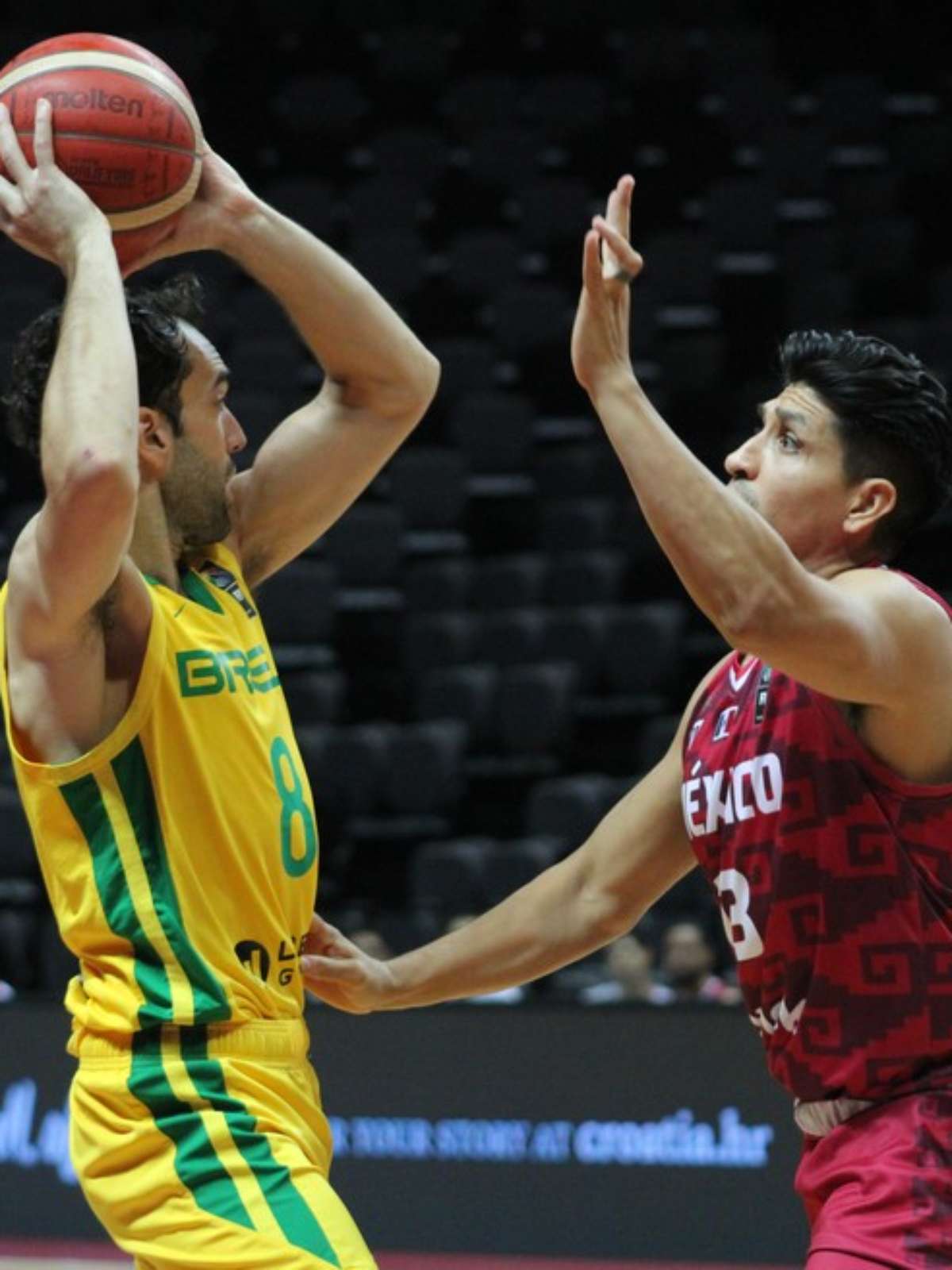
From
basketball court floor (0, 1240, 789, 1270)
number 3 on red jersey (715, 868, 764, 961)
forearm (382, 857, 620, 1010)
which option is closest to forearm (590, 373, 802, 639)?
number 3 on red jersey (715, 868, 764, 961)

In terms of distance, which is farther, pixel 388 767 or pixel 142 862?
pixel 388 767

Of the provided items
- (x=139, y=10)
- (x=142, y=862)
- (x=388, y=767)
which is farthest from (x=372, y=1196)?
(x=139, y=10)

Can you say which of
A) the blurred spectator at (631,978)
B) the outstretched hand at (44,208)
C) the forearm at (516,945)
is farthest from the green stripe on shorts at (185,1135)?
the blurred spectator at (631,978)

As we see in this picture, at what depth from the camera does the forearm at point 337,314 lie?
3.53 m

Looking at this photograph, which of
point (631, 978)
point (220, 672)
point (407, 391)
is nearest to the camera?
point (220, 672)

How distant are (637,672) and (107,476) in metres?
8.40

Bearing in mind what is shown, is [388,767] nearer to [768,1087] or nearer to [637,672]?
[637,672]

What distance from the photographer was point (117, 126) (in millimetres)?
3281

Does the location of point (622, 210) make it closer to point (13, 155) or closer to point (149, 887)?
point (13, 155)

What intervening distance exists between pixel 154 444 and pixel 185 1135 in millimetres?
1028

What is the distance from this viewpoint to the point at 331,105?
46.7ft

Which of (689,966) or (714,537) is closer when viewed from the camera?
(714,537)

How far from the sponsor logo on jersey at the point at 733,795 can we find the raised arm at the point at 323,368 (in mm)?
817

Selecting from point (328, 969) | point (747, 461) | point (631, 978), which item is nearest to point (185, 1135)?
point (328, 969)
